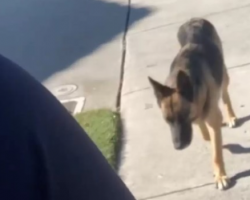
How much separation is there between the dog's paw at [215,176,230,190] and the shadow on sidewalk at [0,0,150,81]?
3923mm

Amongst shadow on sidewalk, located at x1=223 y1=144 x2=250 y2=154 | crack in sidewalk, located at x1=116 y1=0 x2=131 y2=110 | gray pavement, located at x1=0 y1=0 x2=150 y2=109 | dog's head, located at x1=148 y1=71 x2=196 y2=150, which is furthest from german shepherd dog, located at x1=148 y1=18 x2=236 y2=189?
gray pavement, located at x1=0 y1=0 x2=150 y2=109

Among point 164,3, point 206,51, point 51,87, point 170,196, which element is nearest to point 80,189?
point 170,196

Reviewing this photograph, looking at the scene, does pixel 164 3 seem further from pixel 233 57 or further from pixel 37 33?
pixel 233 57

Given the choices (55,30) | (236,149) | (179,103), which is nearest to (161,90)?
(179,103)

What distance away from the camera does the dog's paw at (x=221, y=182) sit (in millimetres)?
5469

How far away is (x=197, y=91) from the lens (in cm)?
536

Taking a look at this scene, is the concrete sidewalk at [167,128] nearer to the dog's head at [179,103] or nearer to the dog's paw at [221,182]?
the dog's paw at [221,182]

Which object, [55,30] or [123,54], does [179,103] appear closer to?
[123,54]

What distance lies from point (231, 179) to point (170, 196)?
1.56ft

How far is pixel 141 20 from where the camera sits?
10.6 metres

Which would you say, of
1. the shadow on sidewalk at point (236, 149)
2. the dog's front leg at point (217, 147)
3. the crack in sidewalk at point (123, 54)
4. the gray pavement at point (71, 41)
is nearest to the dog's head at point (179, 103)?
the dog's front leg at point (217, 147)

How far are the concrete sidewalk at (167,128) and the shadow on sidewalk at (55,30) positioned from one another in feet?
2.21

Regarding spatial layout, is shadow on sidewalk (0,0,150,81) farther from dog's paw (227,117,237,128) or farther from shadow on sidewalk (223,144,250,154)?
shadow on sidewalk (223,144,250,154)

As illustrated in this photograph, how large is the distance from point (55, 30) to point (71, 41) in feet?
2.64
